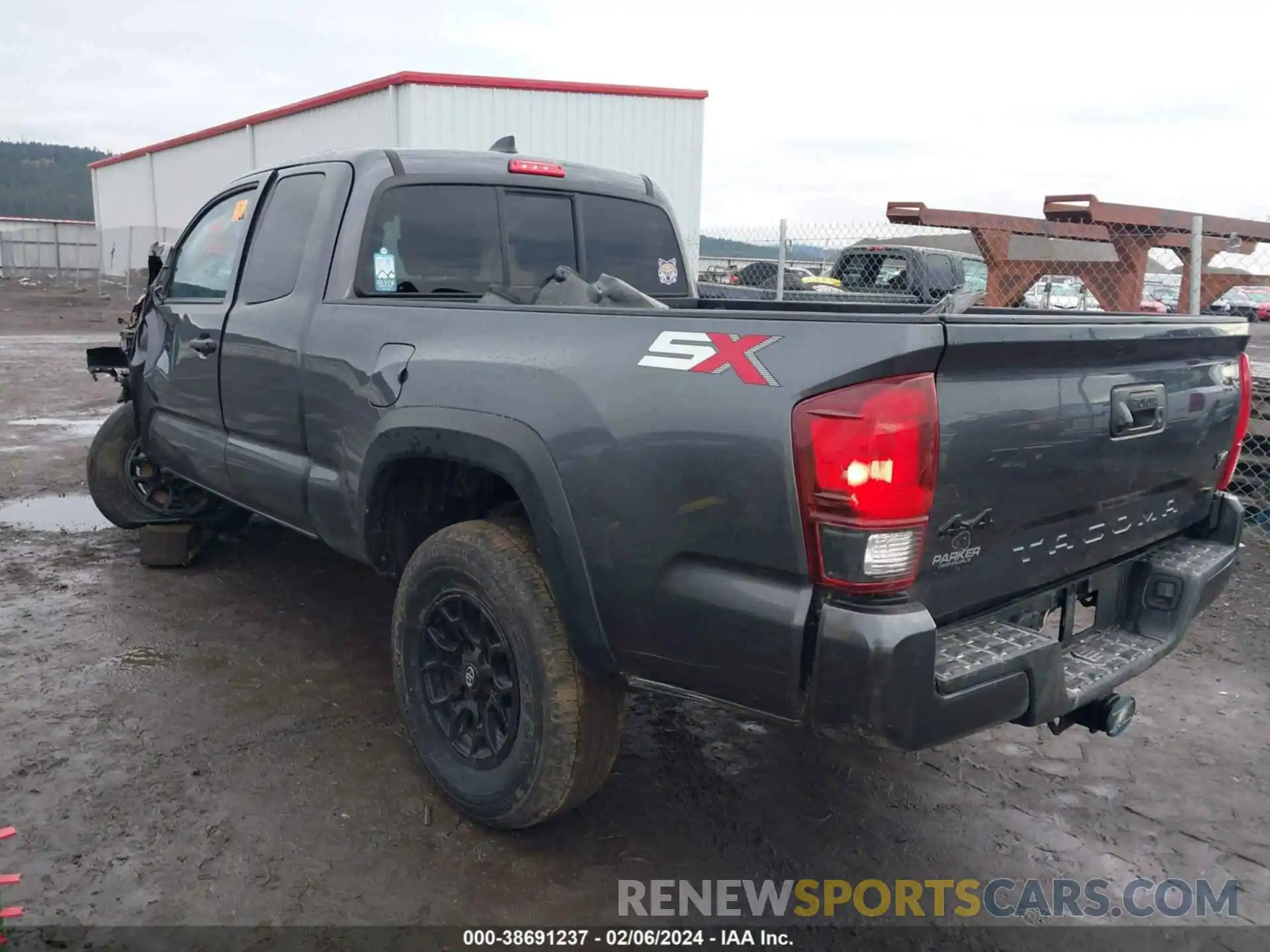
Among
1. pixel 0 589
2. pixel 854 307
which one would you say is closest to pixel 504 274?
pixel 854 307

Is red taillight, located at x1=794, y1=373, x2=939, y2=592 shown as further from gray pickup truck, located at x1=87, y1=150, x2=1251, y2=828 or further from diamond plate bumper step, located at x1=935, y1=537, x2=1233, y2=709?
diamond plate bumper step, located at x1=935, y1=537, x2=1233, y2=709

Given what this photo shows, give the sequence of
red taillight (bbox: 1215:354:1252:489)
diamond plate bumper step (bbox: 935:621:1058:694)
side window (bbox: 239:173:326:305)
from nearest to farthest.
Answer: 1. diamond plate bumper step (bbox: 935:621:1058:694)
2. red taillight (bbox: 1215:354:1252:489)
3. side window (bbox: 239:173:326:305)

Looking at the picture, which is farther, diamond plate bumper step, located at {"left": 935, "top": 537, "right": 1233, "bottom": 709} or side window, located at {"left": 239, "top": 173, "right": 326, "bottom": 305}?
side window, located at {"left": 239, "top": 173, "right": 326, "bottom": 305}

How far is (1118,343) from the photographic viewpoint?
2.45 metres

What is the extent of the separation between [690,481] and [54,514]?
572 cm

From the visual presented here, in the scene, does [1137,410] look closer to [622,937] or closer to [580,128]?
[622,937]

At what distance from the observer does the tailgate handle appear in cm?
248

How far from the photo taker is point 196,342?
4.26 meters

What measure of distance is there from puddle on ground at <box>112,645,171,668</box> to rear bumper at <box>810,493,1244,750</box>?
310cm

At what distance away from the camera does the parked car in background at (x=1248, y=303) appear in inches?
918

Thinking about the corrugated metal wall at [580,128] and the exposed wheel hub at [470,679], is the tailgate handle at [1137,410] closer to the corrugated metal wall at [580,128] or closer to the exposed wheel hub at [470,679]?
the exposed wheel hub at [470,679]

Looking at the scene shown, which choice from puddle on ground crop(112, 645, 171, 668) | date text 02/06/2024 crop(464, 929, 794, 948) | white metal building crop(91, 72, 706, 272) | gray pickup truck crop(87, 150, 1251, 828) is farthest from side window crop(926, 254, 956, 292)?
date text 02/06/2024 crop(464, 929, 794, 948)

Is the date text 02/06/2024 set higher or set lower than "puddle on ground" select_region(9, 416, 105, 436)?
lower

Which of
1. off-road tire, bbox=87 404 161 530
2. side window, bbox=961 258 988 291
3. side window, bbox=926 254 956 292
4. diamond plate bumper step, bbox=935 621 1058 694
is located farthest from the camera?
side window, bbox=961 258 988 291
